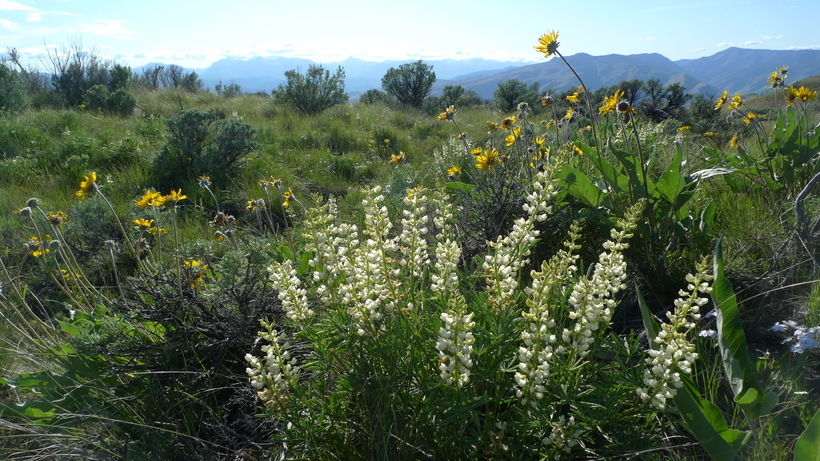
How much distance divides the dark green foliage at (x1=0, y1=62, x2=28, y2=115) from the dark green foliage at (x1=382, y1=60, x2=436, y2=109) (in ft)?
29.9

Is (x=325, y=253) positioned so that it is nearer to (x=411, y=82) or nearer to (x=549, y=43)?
(x=549, y=43)

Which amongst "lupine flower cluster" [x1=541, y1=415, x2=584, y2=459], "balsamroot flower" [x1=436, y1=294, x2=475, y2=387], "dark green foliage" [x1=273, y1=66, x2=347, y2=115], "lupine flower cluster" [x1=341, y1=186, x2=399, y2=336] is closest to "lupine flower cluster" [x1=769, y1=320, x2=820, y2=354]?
"lupine flower cluster" [x1=541, y1=415, x2=584, y2=459]

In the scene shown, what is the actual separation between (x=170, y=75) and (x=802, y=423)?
25314 millimetres

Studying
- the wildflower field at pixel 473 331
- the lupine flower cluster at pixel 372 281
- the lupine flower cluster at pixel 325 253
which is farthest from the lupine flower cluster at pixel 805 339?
the lupine flower cluster at pixel 325 253

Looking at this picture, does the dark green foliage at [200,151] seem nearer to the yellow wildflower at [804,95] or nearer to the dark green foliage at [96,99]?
the yellow wildflower at [804,95]

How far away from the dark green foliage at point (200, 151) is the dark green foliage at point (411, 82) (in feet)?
31.0

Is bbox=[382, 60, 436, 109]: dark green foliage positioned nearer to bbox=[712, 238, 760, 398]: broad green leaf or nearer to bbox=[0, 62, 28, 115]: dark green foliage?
bbox=[0, 62, 28, 115]: dark green foliage

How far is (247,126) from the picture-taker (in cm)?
582

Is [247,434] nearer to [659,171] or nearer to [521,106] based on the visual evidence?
[521,106]

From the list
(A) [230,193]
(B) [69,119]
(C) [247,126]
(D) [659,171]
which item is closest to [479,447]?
(D) [659,171]

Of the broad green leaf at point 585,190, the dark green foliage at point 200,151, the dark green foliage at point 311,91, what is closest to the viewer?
the broad green leaf at point 585,190

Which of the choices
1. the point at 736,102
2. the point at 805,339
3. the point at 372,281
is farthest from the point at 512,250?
the point at 736,102

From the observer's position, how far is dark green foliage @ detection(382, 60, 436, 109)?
14.7 m

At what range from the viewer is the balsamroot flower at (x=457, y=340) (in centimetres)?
113
